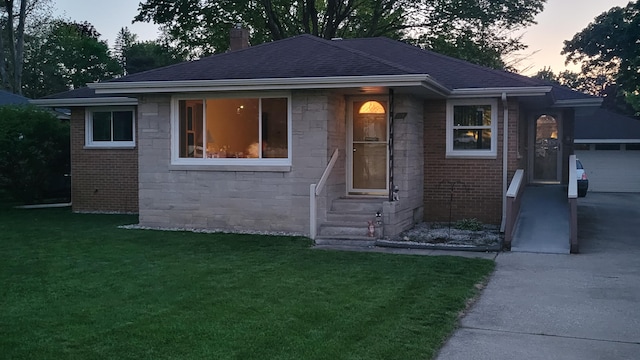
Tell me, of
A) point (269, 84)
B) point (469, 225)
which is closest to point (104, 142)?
point (269, 84)

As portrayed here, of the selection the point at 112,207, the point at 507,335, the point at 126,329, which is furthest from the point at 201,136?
the point at 507,335

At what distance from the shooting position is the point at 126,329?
5926mm

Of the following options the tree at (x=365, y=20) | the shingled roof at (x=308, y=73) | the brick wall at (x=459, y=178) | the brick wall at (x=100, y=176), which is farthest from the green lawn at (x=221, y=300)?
the tree at (x=365, y=20)

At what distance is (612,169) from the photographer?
93.7ft

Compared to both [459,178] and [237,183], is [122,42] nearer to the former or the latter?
[237,183]

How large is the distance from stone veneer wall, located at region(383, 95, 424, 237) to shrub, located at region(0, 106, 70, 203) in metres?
11.0

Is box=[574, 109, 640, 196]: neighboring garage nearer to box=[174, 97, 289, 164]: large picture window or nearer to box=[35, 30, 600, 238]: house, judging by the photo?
box=[35, 30, 600, 238]: house

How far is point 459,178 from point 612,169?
1732cm

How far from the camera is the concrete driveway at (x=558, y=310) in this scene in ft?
18.7

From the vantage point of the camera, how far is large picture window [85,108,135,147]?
683 inches

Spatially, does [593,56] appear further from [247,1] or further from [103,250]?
[103,250]

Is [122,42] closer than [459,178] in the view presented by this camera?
No

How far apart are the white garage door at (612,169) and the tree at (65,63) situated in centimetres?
3909

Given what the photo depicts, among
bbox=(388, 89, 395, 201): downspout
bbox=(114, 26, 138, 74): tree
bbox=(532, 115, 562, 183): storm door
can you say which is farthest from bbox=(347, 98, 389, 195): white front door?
bbox=(114, 26, 138, 74): tree
